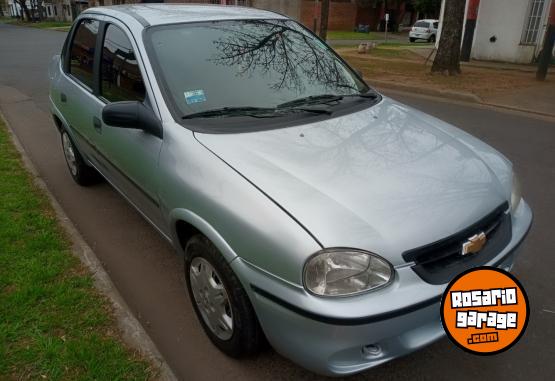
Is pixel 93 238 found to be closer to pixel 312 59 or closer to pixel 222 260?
pixel 222 260

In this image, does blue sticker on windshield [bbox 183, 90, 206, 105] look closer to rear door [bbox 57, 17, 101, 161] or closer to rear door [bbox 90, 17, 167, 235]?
rear door [bbox 90, 17, 167, 235]

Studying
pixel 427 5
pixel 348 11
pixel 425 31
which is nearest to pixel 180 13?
pixel 425 31

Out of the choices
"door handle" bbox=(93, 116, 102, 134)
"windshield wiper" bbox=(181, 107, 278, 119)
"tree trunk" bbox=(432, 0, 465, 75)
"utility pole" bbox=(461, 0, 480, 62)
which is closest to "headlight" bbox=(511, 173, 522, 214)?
"windshield wiper" bbox=(181, 107, 278, 119)

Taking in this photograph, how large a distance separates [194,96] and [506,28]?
1642 cm

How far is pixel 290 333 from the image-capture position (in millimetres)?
1959

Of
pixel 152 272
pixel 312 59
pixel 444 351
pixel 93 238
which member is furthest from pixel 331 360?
pixel 93 238

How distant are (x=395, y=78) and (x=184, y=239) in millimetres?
10327

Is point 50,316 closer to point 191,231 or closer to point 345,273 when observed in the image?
point 191,231

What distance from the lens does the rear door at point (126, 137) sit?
9.16 ft

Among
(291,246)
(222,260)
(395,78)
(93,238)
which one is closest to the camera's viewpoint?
(291,246)

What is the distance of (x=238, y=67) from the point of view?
2955 millimetres

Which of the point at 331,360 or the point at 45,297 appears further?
the point at 45,297

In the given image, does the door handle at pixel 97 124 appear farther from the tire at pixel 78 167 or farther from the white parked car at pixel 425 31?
the white parked car at pixel 425 31

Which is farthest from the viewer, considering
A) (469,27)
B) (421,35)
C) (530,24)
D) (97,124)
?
(421,35)
